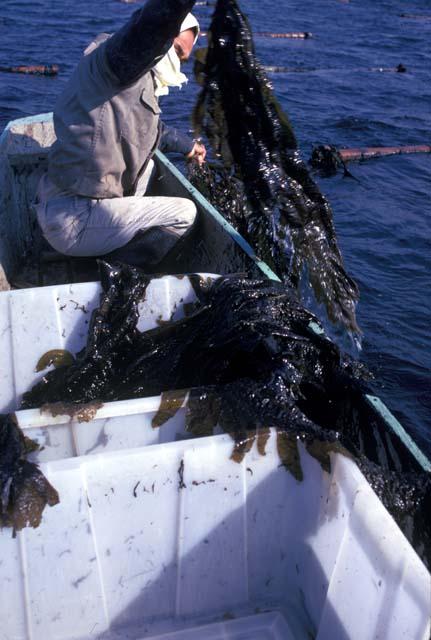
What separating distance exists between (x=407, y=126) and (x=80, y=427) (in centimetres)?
975

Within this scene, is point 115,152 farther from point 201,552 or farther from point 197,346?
point 201,552

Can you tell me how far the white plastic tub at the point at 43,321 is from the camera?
3328 mm

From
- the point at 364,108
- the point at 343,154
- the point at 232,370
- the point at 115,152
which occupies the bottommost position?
the point at 343,154

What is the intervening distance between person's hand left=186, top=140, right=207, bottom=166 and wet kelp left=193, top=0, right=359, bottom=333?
1.01 meters

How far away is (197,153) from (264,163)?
4.58 ft


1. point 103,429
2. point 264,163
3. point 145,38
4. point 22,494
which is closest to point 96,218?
point 264,163

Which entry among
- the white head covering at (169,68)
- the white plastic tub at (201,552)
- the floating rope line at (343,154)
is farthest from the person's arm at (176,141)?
the floating rope line at (343,154)

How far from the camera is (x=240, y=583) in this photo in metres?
2.67

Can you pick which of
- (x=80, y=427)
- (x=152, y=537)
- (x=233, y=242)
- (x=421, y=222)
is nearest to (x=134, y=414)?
(x=80, y=427)

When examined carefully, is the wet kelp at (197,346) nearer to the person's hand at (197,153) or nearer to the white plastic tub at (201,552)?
the white plastic tub at (201,552)

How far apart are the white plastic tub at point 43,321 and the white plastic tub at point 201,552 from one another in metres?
1.17

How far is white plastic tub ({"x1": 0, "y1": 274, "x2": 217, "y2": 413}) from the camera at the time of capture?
3.33 m

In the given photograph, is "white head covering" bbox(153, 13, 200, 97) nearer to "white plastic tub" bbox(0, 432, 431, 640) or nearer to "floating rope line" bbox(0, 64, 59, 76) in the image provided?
"white plastic tub" bbox(0, 432, 431, 640)

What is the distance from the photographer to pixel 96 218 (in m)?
4.05
